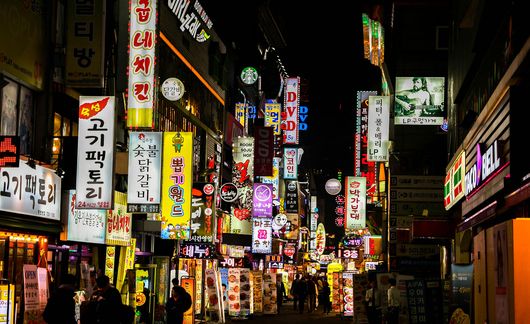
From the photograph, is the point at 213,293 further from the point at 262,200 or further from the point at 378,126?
the point at 262,200

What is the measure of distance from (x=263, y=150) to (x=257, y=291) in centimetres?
986

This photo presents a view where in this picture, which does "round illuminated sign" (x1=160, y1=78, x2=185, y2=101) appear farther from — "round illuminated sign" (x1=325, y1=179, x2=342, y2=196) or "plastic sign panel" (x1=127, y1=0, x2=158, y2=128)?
"round illuminated sign" (x1=325, y1=179, x2=342, y2=196)

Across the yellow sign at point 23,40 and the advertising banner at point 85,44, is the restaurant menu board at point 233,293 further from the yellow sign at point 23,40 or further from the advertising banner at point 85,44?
the yellow sign at point 23,40

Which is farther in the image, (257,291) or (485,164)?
(257,291)

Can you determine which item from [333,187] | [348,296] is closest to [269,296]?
[348,296]

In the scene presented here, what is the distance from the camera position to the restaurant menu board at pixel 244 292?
37.8 m

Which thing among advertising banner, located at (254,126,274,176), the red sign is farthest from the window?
advertising banner, located at (254,126,274,176)

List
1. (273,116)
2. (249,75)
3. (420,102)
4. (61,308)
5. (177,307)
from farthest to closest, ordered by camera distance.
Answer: (273,116), (249,75), (420,102), (177,307), (61,308)

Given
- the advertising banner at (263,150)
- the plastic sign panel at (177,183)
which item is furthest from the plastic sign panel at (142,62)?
the advertising banner at (263,150)

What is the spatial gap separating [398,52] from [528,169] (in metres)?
26.6

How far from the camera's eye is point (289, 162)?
71938mm

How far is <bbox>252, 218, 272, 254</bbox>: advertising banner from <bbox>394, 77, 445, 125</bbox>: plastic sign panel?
68.8ft

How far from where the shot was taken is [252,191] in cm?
4872

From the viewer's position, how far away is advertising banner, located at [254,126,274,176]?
47.9 meters
